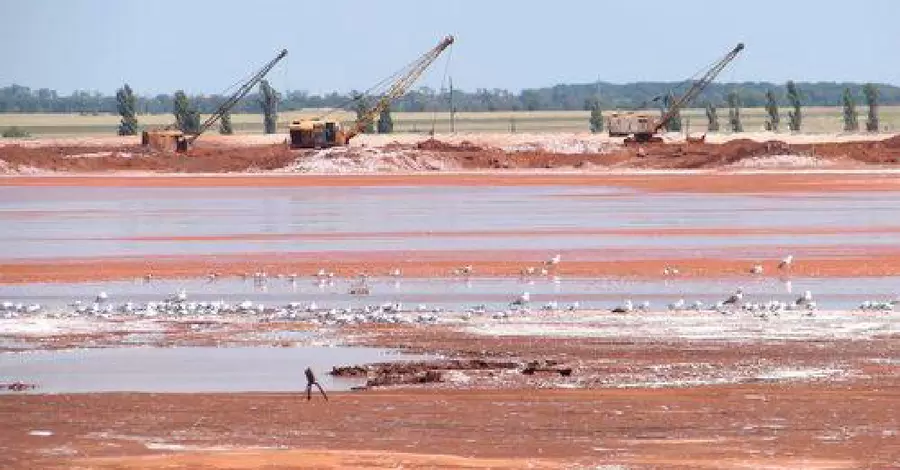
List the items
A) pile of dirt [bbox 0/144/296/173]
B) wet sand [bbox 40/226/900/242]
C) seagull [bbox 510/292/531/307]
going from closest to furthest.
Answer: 1. seagull [bbox 510/292/531/307]
2. wet sand [bbox 40/226/900/242]
3. pile of dirt [bbox 0/144/296/173]

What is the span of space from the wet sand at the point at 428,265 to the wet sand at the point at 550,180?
111 ft

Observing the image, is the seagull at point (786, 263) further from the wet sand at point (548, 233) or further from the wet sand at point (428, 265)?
the wet sand at point (548, 233)

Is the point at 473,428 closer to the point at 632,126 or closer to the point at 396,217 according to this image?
the point at 396,217

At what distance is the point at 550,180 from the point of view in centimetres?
8881

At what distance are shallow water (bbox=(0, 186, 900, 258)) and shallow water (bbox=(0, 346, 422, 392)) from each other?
1879 centimetres

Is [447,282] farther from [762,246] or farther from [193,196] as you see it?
[193,196]

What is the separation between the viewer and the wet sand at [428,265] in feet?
124

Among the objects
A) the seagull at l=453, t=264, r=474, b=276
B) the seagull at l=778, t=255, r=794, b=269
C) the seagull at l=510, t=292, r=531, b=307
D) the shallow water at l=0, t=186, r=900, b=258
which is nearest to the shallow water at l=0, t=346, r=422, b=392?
the seagull at l=510, t=292, r=531, b=307

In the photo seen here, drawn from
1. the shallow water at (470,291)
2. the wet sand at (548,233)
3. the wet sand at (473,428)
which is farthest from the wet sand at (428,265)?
the wet sand at (473,428)

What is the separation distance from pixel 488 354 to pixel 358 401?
4.28 m

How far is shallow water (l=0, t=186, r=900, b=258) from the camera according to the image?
45812 mm

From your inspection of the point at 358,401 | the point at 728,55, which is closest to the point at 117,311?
the point at 358,401

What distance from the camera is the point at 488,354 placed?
24672 mm

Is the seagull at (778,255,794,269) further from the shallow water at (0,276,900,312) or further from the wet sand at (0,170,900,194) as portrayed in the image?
the wet sand at (0,170,900,194)
